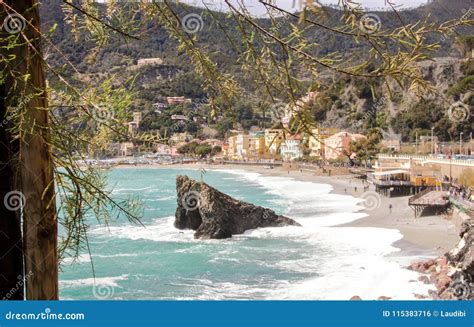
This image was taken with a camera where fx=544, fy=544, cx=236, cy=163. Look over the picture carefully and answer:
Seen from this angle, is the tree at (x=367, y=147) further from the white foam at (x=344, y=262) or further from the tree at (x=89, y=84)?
the tree at (x=89, y=84)

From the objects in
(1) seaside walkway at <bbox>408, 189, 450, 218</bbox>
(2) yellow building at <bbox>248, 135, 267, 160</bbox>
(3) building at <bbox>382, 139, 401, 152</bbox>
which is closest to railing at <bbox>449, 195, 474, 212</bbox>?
(1) seaside walkway at <bbox>408, 189, 450, 218</bbox>

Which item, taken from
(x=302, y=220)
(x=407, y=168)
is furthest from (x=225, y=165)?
(x=302, y=220)

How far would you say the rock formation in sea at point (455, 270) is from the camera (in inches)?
458

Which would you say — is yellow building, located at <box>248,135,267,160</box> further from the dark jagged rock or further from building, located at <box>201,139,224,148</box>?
building, located at <box>201,139,224,148</box>

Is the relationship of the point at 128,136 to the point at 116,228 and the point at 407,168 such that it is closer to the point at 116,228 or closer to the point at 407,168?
the point at 116,228

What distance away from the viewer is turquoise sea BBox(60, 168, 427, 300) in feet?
42.6

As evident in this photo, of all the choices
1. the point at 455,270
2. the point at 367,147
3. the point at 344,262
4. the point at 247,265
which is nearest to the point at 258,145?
the point at 247,265

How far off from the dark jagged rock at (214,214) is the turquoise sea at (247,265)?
0.49m

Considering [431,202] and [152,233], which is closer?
[152,233]

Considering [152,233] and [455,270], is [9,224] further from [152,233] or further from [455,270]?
[152,233]

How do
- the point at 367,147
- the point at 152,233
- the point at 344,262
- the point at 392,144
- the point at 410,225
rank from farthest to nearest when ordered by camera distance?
the point at 392,144 < the point at 367,147 < the point at 410,225 < the point at 152,233 < the point at 344,262

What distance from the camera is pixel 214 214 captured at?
68.2ft

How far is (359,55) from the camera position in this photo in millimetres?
1884

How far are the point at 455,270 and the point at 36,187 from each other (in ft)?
40.7
